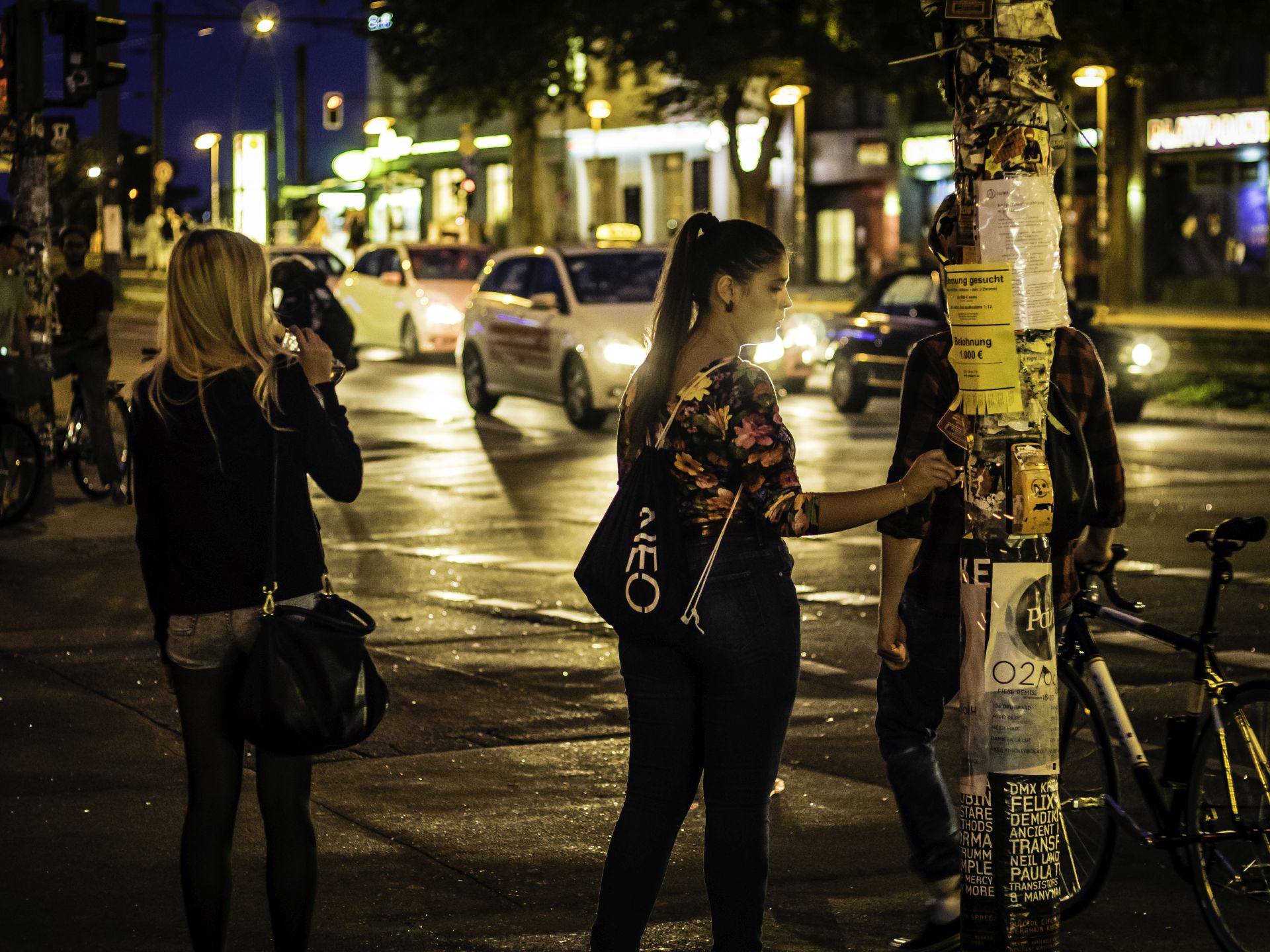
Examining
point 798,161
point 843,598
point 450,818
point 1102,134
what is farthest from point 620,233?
point 450,818

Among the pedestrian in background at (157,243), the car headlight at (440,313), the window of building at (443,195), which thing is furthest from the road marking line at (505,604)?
the window of building at (443,195)

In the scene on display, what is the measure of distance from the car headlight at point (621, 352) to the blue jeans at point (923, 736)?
568 inches

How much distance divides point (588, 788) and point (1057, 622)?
219 cm

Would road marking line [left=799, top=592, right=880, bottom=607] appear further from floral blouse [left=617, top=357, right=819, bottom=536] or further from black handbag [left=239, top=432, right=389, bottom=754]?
floral blouse [left=617, top=357, right=819, bottom=536]

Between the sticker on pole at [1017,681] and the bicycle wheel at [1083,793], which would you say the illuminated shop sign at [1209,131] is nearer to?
the bicycle wheel at [1083,793]

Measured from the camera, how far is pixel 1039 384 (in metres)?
4.27

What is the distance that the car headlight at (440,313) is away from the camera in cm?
2942

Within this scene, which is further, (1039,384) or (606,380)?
(606,380)

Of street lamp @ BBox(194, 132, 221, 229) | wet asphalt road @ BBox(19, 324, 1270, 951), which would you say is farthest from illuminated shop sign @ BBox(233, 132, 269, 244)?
wet asphalt road @ BBox(19, 324, 1270, 951)

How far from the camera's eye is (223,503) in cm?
452

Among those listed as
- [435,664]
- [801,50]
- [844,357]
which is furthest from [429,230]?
[435,664]

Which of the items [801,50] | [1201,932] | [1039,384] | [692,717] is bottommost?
[1201,932]

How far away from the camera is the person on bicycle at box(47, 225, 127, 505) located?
14500 mm

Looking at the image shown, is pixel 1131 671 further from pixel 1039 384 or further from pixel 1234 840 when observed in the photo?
pixel 1039 384
